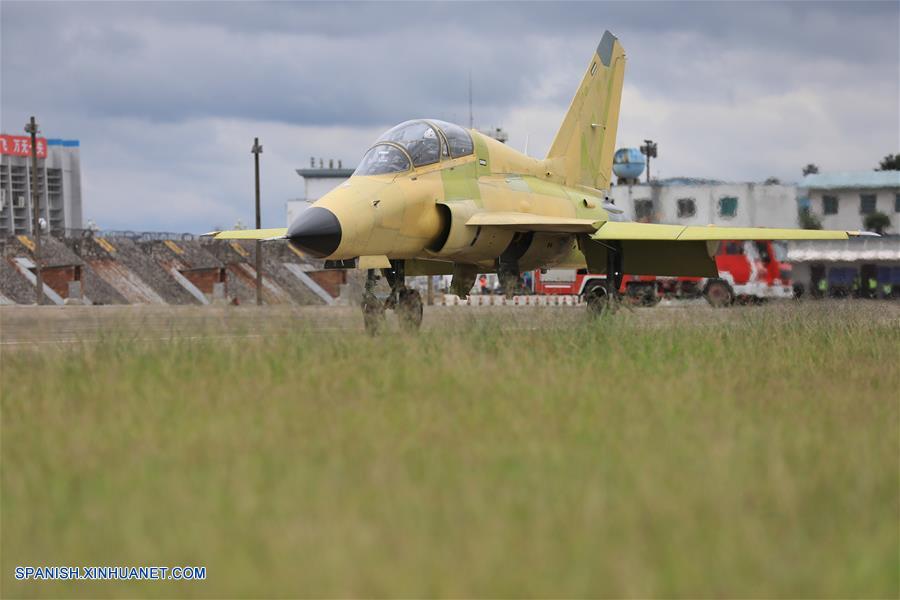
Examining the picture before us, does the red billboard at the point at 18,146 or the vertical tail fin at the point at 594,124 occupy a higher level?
the red billboard at the point at 18,146

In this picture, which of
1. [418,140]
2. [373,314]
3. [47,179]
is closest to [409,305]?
[418,140]

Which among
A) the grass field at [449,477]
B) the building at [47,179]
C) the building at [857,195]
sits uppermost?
the building at [47,179]

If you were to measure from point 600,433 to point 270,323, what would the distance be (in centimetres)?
592

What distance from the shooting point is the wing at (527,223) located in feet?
52.1

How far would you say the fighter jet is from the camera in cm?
1409

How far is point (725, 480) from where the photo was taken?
16.3 ft

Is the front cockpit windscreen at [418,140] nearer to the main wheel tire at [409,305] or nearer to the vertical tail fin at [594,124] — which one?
the main wheel tire at [409,305]

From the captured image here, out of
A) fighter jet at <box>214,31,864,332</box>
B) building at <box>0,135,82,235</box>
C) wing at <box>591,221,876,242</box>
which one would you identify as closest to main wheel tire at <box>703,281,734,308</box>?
fighter jet at <box>214,31,864,332</box>

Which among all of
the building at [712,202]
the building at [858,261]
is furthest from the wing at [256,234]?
the building at [858,261]

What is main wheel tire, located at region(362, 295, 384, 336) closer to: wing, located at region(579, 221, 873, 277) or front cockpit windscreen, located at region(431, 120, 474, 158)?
front cockpit windscreen, located at region(431, 120, 474, 158)

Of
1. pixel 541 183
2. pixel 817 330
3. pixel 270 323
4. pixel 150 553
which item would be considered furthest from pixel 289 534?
pixel 541 183

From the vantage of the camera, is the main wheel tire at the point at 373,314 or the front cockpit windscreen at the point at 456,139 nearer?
the main wheel tire at the point at 373,314

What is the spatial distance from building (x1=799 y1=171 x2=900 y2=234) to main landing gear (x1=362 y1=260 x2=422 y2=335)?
52071mm

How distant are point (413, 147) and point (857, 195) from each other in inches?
2180
